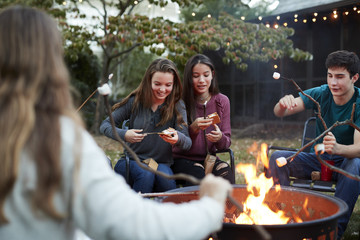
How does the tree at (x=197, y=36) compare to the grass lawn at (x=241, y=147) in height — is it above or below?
above

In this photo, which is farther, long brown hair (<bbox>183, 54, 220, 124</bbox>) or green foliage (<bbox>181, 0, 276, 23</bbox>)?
green foliage (<bbox>181, 0, 276, 23</bbox>)

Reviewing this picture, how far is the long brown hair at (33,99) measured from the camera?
109 centimetres

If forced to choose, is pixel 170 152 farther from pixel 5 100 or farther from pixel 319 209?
pixel 5 100

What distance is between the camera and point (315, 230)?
1.94 metres

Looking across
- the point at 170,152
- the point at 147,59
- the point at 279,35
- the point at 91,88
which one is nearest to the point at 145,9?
the point at 147,59

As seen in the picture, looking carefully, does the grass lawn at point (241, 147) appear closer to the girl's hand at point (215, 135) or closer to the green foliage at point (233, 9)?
the girl's hand at point (215, 135)

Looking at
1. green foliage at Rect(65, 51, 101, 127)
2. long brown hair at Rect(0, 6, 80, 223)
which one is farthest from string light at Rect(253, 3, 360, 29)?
long brown hair at Rect(0, 6, 80, 223)

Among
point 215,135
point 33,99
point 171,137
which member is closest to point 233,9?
point 215,135

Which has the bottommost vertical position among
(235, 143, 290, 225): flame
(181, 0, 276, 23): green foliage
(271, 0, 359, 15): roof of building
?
(235, 143, 290, 225): flame

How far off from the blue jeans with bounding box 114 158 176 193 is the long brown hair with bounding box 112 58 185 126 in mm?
413

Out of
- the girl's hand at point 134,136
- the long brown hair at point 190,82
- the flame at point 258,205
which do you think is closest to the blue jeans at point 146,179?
the girl's hand at point 134,136

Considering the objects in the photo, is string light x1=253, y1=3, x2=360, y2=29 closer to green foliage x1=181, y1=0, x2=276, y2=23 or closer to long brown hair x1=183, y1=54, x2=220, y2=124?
green foliage x1=181, y1=0, x2=276, y2=23

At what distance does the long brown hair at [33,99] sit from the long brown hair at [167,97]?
2.17 m

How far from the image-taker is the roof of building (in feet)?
26.3
